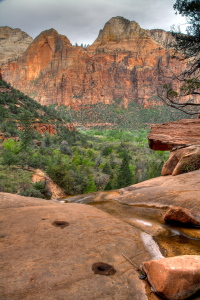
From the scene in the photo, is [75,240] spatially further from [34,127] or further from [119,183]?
[34,127]

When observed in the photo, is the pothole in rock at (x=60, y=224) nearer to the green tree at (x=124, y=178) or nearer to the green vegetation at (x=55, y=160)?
the green vegetation at (x=55, y=160)

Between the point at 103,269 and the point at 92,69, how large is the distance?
137201mm

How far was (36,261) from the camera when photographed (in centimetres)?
283

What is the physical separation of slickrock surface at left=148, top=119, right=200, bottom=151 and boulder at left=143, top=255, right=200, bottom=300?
8460mm

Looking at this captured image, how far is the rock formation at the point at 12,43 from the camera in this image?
158625 mm

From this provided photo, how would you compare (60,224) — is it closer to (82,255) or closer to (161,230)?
(82,255)

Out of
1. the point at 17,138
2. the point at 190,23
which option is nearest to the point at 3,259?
the point at 190,23

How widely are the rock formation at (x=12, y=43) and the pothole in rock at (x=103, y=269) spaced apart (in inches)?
6771

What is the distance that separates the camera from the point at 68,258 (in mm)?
2969

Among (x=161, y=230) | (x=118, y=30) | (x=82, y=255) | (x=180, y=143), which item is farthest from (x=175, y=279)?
(x=118, y=30)

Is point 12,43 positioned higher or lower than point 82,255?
higher

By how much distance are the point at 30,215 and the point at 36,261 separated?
82.6 inches

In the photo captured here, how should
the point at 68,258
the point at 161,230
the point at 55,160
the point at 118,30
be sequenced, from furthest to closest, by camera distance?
1. the point at 118,30
2. the point at 55,160
3. the point at 161,230
4. the point at 68,258

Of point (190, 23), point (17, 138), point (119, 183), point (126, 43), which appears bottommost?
point (119, 183)
